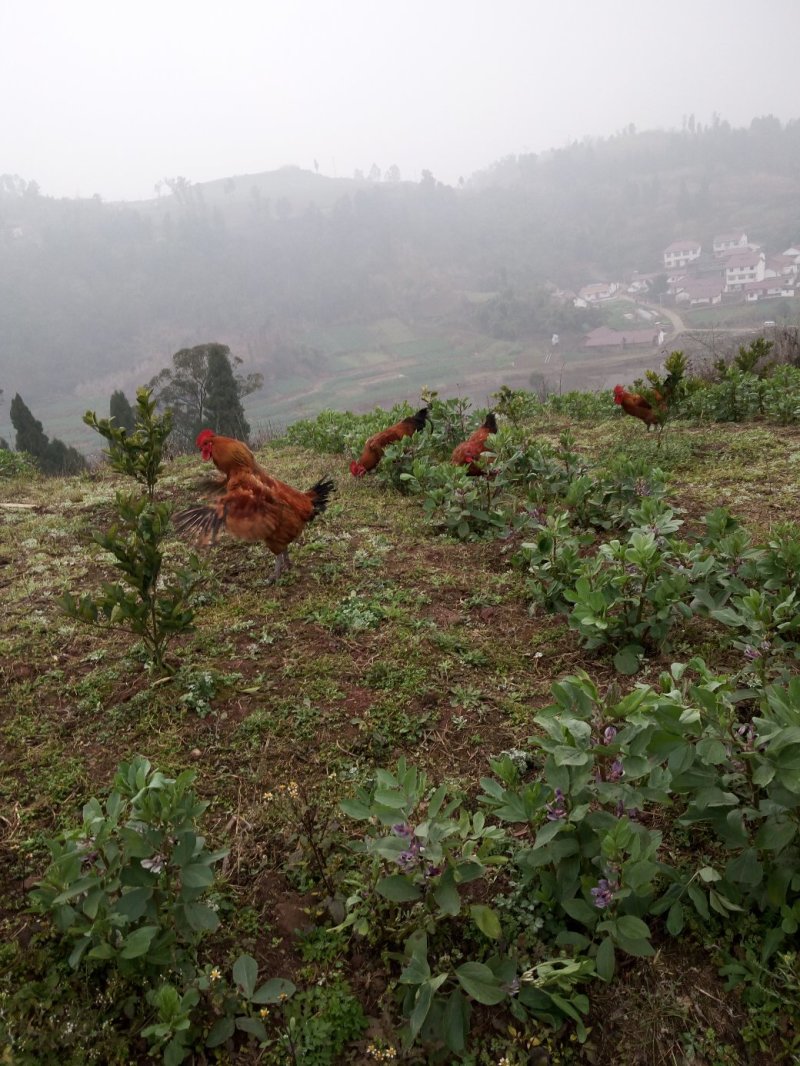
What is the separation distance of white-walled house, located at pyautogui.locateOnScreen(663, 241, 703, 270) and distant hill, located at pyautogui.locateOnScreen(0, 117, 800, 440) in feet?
8.04

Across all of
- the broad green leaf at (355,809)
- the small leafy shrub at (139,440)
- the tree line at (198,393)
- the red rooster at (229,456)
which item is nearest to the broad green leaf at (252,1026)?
the broad green leaf at (355,809)

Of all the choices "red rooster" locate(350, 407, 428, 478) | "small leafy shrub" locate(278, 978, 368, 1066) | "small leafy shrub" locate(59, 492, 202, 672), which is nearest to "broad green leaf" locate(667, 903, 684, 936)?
"small leafy shrub" locate(278, 978, 368, 1066)

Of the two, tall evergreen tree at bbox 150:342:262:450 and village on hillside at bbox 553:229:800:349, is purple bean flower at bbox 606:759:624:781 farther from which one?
village on hillside at bbox 553:229:800:349

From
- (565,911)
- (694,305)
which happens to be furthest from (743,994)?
(694,305)

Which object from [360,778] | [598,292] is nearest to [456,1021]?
[360,778]

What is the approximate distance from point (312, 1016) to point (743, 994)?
3.83 ft

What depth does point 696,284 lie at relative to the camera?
62062mm

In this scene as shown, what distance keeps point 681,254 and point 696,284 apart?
13207mm

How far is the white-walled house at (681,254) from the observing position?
71.2 metres

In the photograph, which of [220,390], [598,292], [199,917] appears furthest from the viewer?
[598,292]

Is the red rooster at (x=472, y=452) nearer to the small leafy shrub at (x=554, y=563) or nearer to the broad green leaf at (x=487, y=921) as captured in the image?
the small leafy shrub at (x=554, y=563)

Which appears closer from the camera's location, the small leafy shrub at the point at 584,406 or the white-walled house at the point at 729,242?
the small leafy shrub at the point at 584,406

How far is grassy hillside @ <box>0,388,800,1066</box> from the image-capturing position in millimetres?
1527

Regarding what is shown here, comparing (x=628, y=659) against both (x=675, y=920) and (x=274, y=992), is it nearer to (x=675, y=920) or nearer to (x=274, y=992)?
(x=675, y=920)
